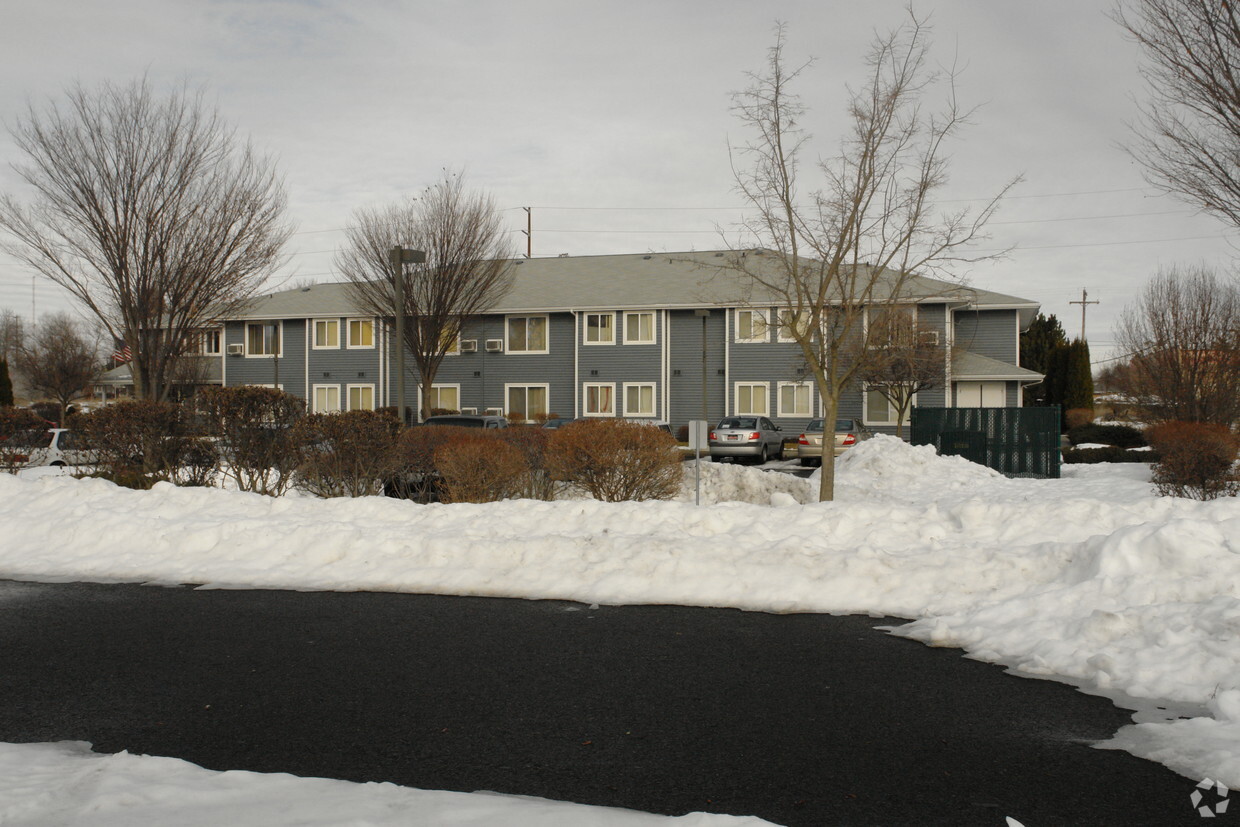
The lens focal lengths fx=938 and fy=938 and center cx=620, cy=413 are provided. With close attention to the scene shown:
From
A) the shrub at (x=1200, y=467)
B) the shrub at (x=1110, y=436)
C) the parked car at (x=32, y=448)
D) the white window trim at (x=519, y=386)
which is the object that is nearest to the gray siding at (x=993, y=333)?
the shrub at (x=1110, y=436)

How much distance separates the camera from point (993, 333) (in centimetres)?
3809

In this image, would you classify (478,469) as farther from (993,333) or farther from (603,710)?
(993,333)

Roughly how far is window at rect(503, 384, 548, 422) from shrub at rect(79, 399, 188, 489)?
88.8ft

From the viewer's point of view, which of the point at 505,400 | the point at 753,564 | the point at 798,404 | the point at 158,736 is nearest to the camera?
the point at 158,736

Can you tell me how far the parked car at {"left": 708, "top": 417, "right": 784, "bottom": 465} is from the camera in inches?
1191

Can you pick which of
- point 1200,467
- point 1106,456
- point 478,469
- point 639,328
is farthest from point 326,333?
point 1200,467

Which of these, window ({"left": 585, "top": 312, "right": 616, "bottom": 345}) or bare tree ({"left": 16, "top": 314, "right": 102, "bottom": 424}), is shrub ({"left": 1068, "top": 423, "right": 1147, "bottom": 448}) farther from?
bare tree ({"left": 16, "top": 314, "right": 102, "bottom": 424})

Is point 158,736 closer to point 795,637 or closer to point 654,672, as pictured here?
point 654,672

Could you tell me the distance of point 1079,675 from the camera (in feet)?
18.7

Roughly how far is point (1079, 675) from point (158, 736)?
5.21 m

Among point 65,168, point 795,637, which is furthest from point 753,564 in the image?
point 65,168

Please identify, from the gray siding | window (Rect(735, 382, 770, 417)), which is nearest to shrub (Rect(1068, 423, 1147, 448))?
the gray siding

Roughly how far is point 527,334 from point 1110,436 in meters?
24.0

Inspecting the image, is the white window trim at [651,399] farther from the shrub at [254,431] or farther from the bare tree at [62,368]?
the bare tree at [62,368]
